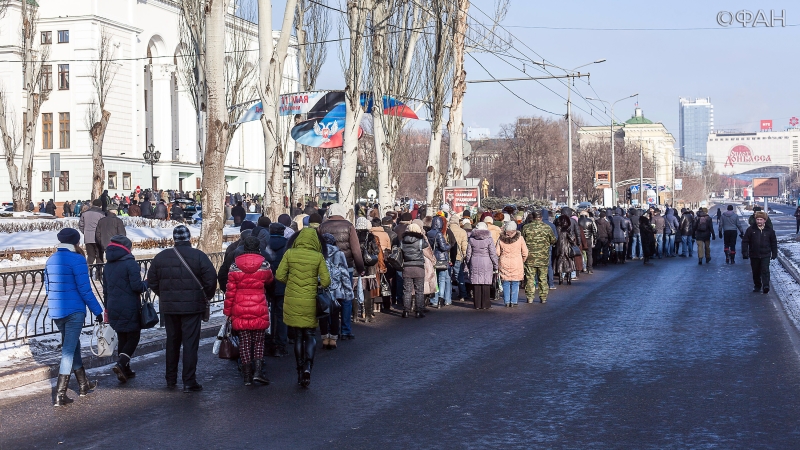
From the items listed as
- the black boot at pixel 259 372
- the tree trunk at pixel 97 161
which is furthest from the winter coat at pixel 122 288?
the tree trunk at pixel 97 161

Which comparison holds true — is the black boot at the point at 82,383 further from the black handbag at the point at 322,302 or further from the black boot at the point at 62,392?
the black handbag at the point at 322,302

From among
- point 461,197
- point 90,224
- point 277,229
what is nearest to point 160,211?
point 461,197

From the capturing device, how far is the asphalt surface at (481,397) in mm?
7539

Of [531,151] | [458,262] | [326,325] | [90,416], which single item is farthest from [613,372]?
[531,151]

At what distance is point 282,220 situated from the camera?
1495cm

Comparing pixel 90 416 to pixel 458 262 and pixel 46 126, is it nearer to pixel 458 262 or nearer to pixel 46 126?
pixel 458 262

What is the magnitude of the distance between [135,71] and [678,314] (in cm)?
5697

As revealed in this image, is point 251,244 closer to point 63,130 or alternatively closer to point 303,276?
point 303,276

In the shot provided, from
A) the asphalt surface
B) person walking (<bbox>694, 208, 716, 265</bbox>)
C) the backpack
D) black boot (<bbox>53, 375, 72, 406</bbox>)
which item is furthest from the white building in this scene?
black boot (<bbox>53, 375, 72, 406</bbox>)

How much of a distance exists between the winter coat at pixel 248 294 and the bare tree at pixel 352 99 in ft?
50.8

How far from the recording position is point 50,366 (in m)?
10.7

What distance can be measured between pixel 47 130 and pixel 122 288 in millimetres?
59259

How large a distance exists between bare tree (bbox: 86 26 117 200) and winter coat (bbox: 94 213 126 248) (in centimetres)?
2475

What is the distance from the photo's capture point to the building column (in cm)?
7056
